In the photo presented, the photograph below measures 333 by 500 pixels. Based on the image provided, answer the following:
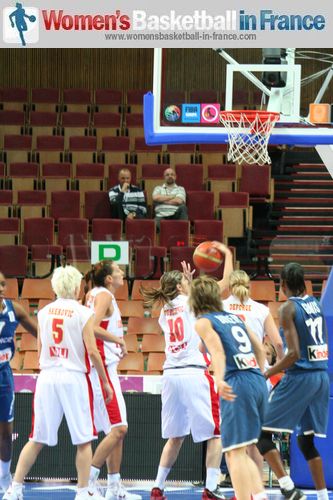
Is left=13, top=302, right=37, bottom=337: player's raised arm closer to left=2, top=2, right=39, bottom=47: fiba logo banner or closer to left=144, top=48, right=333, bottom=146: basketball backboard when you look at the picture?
left=144, top=48, right=333, bottom=146: basketball backboard

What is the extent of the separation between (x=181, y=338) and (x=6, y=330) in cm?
144

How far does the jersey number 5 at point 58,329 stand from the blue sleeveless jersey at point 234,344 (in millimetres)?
1281

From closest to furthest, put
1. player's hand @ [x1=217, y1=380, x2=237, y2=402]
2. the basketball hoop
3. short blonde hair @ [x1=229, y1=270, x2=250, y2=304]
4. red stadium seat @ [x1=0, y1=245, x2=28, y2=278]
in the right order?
player's hand @ [x1=217, y1=380, x2=237, y2=402]
short blonde hair @ [x1=229, y1=270, x2=250, y2=304]
the basketball hoop
red stadium seat @ [x1=0, y1=245, x2=28, y2=278]

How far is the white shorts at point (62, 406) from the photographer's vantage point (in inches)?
311

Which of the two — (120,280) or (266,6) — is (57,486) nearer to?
(120,280)

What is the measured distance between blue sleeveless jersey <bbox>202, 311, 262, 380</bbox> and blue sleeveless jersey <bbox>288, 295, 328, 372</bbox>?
847 millimetres

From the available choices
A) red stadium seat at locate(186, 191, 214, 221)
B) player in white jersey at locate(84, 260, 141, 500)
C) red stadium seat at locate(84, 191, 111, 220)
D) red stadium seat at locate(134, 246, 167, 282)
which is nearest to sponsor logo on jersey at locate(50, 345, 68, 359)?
player in white jersey at locate(84, 260, 141, 500)

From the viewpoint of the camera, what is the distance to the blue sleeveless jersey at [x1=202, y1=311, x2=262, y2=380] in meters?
7.00

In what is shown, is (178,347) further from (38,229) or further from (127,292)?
(38,229)

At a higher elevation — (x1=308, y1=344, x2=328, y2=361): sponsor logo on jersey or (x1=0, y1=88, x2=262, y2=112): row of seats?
(x1=0, y1=88, x2=262, y2=112): row of seats

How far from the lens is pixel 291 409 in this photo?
25.6 ft

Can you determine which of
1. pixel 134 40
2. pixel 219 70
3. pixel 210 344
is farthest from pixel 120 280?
pixel 219 70

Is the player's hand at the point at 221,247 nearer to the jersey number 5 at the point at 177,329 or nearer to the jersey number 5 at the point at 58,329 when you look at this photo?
the jersey number 5 at the point at 177,329

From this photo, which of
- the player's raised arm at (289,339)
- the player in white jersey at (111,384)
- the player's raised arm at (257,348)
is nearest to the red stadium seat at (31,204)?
the player in white jersey at (111,384)
